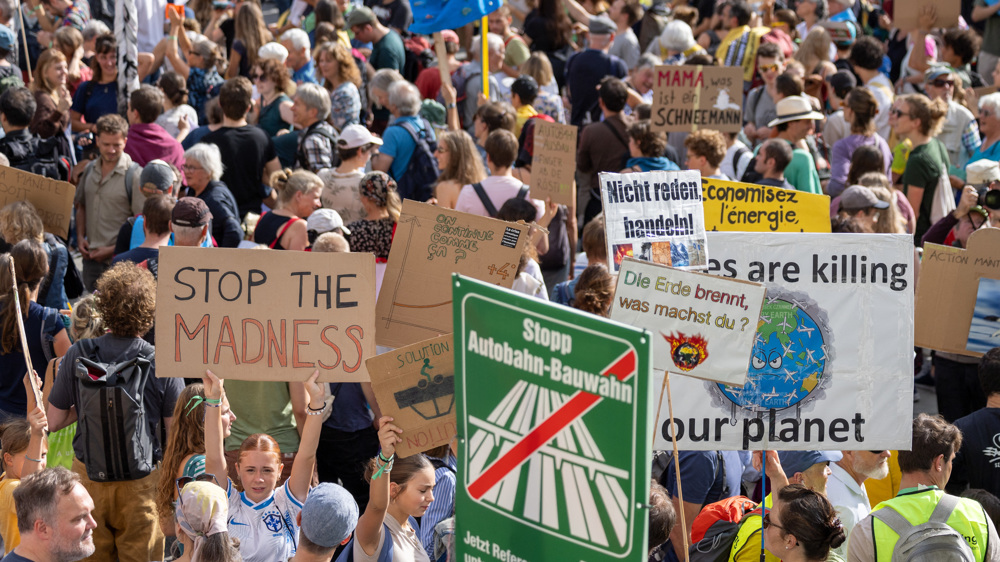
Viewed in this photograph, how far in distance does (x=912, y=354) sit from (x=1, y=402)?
4.79 metres

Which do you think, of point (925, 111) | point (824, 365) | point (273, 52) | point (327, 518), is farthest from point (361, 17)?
point (327, 518)

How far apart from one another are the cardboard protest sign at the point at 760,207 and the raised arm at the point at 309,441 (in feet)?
10.1

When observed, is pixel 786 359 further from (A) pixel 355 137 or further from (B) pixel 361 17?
(B) pixel 361 17

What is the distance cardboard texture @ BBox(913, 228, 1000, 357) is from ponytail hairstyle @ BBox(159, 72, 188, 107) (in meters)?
6.42

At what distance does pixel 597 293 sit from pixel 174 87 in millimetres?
5196

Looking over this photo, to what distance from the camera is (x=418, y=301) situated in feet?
16.4

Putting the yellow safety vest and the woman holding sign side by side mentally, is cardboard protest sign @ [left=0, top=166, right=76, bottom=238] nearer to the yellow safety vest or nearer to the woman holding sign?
the woman holding sign

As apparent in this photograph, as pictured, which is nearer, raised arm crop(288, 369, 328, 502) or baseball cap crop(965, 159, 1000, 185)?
raised arm crop(288, 369, 328, 502)

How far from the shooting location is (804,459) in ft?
16.3

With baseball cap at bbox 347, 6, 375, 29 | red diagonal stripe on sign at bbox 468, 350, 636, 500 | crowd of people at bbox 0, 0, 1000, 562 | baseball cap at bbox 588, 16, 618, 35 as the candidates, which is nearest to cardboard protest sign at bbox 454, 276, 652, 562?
red diagonal stripe on sign at bbox 468, 350, 636, 500

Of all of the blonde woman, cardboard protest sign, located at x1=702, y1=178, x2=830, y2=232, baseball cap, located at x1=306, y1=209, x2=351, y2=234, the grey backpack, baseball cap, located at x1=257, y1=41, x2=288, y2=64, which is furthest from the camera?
baseball cap, located at x1=257, y1=41, x2=288, y2=64

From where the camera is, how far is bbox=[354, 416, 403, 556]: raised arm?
3998 mm

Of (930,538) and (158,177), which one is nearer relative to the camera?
(930,538)

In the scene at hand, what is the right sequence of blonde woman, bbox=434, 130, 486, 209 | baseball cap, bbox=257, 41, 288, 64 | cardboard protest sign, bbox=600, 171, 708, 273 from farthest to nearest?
baseball cap, bbox=257, 41, 288, 64, blonde woman, bbox=434, 130, 486, 209, cardboard protest sign, bbox=600, 171, 708, 273
